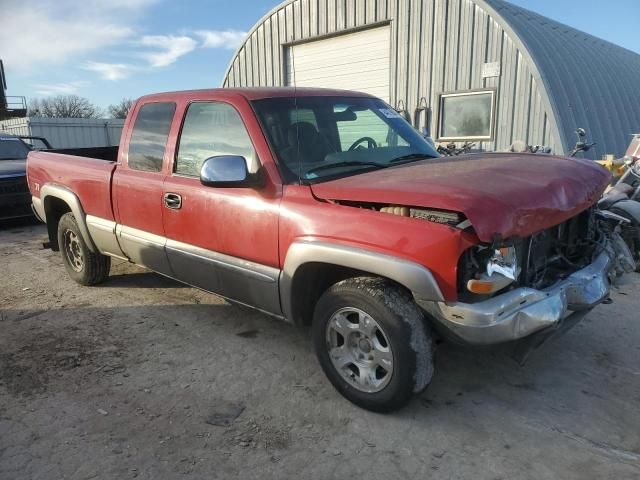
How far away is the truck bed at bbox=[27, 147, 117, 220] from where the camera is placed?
4.52 meters

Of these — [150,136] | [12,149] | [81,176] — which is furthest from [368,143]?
[12,149]

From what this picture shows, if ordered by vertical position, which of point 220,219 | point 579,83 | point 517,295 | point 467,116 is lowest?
point 517,295

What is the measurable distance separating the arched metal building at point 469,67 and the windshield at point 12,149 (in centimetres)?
589

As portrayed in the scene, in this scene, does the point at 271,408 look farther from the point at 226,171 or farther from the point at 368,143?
the point at 368,143

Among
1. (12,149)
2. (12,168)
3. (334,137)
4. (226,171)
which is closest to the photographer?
(226,171)

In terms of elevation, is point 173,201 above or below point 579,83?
below

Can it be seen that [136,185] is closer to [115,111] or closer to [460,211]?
[460,211]

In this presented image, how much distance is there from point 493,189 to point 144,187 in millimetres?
2781

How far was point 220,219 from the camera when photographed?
11.3 feet

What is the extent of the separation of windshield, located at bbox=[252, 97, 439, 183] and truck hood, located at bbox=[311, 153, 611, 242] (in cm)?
24

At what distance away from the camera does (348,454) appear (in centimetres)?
256

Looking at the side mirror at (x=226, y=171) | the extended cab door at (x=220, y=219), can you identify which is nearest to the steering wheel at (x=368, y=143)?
the extended cab door at (x=220, y=219)

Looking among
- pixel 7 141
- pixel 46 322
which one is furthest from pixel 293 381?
pixel 7 141

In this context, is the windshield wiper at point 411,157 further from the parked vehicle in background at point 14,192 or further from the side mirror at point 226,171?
the parked vehicle in background at point 14,192
